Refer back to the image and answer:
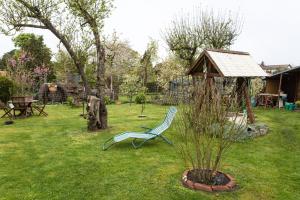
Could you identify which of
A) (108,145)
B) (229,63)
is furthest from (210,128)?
(229,63)

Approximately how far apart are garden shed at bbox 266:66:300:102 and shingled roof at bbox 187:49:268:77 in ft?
37.8

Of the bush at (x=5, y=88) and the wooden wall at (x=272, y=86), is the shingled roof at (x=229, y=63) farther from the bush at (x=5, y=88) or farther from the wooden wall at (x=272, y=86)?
the bush at (x=5, y=88)

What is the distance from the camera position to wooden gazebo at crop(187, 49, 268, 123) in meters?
10.9

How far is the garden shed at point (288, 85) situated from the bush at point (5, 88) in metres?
18.7

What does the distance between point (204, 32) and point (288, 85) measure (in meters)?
7.83

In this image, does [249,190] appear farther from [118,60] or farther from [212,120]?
[118,60]

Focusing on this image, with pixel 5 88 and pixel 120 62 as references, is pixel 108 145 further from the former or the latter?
pixel 120 62

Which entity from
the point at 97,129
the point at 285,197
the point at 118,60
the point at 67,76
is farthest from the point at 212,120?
the point at 118,60

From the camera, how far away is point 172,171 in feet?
22.5

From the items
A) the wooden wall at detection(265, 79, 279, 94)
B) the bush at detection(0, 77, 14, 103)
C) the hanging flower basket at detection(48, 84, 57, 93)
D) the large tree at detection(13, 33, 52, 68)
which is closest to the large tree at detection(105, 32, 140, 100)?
the large tree at detection(13, 33, 52, 68)

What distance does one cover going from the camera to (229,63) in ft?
37.8

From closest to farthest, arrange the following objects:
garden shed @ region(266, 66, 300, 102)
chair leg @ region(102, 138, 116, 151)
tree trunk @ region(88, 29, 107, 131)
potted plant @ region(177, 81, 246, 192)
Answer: potted plant @ region(177, 81, 246, 192), chair leg @ region(102, 138, 116, 151), tree trunk @ region(88, 29, 107, 131), garden shed @ region(266, 66, 300, 102)

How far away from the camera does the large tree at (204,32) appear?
23578mm

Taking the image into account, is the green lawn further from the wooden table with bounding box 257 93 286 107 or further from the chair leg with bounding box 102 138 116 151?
the wooden table with bounding box 257 93 286 107
